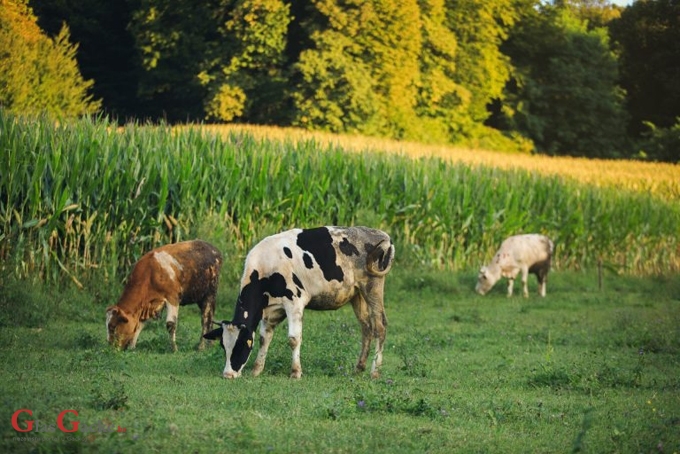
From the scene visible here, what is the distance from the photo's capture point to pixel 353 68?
4350cm

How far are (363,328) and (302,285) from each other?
1.11 meters

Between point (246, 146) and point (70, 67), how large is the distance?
12.3 meters

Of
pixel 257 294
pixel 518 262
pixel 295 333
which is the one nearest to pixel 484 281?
pixel 518 262

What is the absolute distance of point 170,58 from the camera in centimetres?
4597

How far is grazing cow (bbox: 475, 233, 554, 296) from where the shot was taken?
24047mm

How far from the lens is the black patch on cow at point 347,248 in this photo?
12.6m

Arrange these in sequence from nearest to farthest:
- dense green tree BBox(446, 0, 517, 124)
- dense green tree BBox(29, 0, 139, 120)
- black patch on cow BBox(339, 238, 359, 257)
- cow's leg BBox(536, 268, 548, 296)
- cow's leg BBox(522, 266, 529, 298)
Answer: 1. black patch on cow BBox(339, 238, 359, 257)
2. cow's leg BBox(522, 266, 529, 298)
3. cow's leg BBox(536, 268, 548, 296)
4. dense green tree BBox(29, 0, 139, 120)
5. dense green tree BBox(446, 0, 517, 124)

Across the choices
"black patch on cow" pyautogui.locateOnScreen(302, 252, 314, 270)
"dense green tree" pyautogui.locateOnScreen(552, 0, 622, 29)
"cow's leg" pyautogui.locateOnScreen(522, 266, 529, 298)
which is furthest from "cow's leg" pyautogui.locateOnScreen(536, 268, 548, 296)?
"dense green tree" pyautogui.locateOnScreen(552, 0, 622, 29)

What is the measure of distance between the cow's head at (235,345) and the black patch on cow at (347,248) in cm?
160

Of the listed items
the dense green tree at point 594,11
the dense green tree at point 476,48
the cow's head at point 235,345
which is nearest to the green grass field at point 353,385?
the cow's head at point 235,345

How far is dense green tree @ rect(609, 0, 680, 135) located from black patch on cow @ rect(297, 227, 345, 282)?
51.4 m

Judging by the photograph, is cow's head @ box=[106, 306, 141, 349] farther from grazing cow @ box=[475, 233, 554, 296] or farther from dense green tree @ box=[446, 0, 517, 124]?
dense green tree @ box=[446, 0, 517, 124]

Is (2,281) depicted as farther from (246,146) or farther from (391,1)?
(391,1)

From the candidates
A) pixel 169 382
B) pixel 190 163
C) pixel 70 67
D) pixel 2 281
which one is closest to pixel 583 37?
pixel 70 67
